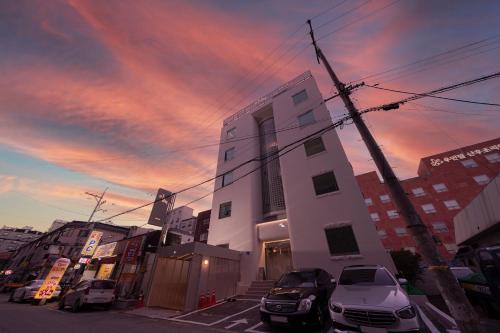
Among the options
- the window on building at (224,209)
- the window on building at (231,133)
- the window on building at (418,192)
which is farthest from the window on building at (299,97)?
the window on building at (418,192)

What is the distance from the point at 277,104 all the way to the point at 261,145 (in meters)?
4.77

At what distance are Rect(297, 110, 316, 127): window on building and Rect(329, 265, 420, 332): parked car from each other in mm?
14097

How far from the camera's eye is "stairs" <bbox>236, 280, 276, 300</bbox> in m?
13.0

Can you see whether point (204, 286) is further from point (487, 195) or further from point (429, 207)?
point (429, 207)

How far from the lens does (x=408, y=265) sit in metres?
13.2

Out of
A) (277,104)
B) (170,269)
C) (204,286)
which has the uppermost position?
(277,104)

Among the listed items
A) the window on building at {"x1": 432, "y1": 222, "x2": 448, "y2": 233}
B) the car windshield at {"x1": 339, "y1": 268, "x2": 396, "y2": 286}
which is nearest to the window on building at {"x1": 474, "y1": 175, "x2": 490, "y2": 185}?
the window on building at {"x1": 432, "y1": 222, "x2": 448, "y2": 233}

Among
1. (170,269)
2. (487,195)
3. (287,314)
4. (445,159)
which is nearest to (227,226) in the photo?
(170,269)

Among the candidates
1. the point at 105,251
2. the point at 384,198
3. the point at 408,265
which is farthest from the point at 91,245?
the point at 384,198

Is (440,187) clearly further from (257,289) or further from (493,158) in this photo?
(257,289)

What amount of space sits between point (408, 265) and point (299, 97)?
1627 cm

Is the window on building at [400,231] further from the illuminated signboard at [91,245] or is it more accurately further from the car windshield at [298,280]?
the illuminated signboard at [91,245]

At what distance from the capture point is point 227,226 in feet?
62.1

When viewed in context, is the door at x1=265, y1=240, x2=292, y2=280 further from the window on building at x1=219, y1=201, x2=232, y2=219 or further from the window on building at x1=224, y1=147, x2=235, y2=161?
the window on building at x1=224, y1=147, x2=235, y2=161
